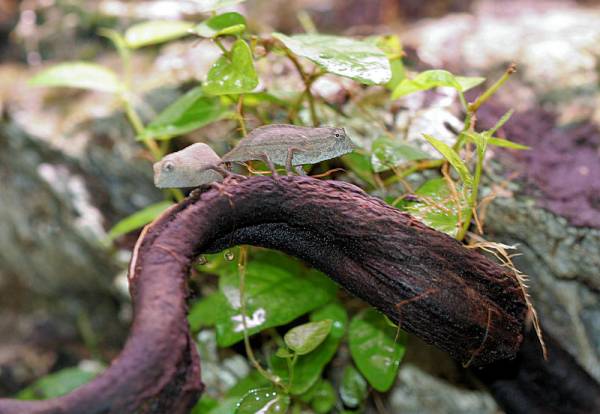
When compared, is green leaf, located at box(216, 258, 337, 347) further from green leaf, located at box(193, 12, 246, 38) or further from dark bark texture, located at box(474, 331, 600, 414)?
green leaf, located at box(193, 12, 246, 38)

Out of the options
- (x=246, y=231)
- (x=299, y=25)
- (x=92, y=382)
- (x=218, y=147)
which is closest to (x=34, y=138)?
(x=218, y=147)

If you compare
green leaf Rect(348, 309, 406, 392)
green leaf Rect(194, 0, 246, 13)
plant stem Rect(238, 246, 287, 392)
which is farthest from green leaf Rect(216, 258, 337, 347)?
green leaf Rect(194, 0, 246, 13)

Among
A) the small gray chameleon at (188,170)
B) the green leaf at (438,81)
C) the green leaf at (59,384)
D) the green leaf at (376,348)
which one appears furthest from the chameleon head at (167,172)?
the green leaf at (59,384)

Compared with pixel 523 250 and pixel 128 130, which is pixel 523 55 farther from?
pixel 128 130

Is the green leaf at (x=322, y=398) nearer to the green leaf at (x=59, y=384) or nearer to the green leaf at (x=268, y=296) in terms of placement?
the green leaf at (x=268, y=296)

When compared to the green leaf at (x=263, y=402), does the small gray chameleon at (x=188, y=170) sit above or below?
above
